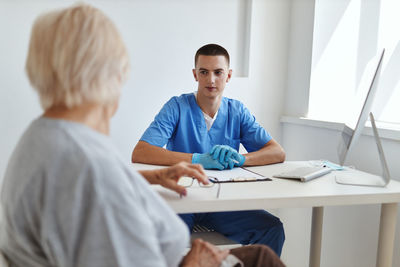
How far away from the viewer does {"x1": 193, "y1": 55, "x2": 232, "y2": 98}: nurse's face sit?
1942mm

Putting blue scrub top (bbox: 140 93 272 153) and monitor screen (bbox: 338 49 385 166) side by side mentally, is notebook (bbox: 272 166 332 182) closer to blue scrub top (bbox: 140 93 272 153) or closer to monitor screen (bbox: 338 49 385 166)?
monitor screen (bbox: 338 49 385 166)

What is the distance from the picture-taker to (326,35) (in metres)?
2.37

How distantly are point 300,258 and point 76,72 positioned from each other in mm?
2191

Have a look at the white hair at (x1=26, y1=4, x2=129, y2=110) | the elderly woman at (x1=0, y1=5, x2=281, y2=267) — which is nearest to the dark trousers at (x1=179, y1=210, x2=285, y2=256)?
the elderly woman at (x1=0, y1=5, x2=281, y2=267)

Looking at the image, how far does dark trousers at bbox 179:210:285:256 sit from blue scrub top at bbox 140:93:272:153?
43 cm

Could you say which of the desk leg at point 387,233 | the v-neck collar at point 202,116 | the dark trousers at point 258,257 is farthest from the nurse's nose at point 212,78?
the dark trousers at point 258,257

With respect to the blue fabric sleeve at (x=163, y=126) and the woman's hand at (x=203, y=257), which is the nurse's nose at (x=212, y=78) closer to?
the blue fabric sleeve at (x=163, y=126)

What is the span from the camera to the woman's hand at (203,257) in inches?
35.6

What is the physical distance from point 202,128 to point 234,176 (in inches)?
23.7

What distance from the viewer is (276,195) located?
112 cm

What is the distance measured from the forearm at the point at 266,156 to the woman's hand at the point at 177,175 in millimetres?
571

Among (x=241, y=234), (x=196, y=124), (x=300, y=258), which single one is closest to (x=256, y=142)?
(x=196, y=124)

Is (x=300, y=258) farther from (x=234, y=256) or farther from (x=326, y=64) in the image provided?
(x=234, y=256)

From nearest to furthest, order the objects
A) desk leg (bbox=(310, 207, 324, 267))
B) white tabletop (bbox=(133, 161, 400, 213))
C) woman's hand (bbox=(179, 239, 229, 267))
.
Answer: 1. woman's hand (bbox=(179, 239, 229, 267))
2. white tabletop (bbox=(133, 161, 400, 213))
3. desk leg (bbox=(310, 207, 324, 267))
